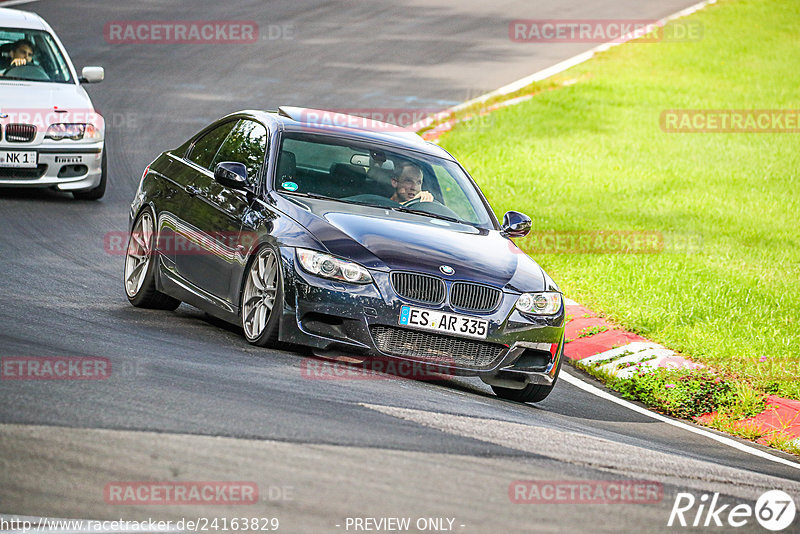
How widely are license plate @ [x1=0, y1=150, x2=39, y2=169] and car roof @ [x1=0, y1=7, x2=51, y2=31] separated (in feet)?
7.11

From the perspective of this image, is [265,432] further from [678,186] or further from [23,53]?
[678,186]

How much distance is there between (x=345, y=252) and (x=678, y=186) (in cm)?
1156

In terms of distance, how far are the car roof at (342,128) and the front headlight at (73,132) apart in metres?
4.92

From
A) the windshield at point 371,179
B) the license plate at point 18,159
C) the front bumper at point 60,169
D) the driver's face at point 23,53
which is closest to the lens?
the windshield at point 371,179

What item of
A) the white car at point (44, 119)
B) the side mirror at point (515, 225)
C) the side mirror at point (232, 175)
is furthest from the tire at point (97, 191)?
the side mirror at point (515, 225)

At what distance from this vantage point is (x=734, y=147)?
72.3 ft

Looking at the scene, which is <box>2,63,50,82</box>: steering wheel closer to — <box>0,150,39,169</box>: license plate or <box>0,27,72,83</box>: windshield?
<box>0,27,72,83</box>: windshield

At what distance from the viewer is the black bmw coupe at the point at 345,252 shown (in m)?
8.09

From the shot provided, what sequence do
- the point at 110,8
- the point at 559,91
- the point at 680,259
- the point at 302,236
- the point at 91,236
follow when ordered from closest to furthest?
the point at 302,236 < the point at 91,236 < the point at 680,259 < the point at 559,91 < the point at 110,8

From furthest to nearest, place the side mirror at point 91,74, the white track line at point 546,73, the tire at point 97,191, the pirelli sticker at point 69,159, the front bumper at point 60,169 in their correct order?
the white track line at point 546,73 < the side mirror at point 91,74 < the tire at point 97,191 < the pirelli sticker at point 69,159 < the front bumper at point 60,169

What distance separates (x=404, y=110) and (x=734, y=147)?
18.9 feet

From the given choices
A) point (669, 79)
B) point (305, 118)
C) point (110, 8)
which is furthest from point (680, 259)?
point (110, 8)

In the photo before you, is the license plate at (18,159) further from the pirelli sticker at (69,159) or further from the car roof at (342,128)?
the car roof at (342,128)

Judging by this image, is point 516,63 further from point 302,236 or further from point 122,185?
point 302,236
